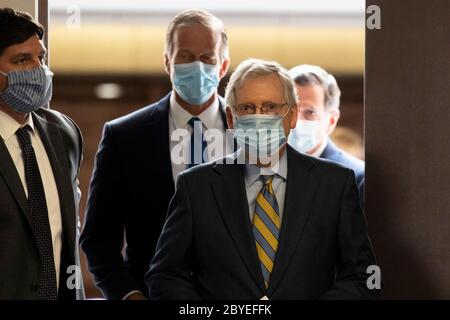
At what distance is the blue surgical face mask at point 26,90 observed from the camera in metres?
2.84

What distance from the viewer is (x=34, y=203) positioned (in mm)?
2799

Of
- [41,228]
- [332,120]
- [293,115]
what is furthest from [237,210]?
[332,120]

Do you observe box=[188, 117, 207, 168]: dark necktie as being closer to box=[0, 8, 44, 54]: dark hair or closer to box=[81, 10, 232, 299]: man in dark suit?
box=[81, 10, 232, 299]: man in dark suit

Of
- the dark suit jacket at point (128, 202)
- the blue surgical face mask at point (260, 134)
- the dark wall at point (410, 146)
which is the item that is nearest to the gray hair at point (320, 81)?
the dark wall at point (410, 146)

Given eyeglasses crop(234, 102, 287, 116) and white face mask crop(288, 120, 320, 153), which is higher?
eyeglasses crop(234, 102, 287, 116)

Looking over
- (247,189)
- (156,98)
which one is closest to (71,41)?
(156,98)

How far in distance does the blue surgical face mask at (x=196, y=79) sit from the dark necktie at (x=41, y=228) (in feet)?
2.24

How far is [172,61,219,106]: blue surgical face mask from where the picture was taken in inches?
123

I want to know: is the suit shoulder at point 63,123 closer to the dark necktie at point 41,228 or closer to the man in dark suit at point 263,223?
the dark necktie at point 41,228

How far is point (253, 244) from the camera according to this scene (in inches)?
105

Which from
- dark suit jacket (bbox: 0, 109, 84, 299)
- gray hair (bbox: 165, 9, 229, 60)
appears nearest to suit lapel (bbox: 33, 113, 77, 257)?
dark suit jacket (bbox: 0, 109, 84, 299)

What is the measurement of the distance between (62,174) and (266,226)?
2.57ft

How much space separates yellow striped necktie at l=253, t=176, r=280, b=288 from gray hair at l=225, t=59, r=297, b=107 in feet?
0.98

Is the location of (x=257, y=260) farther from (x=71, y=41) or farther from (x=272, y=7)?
(x=71, y=41)
